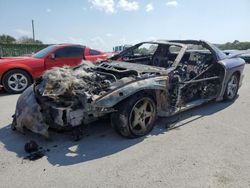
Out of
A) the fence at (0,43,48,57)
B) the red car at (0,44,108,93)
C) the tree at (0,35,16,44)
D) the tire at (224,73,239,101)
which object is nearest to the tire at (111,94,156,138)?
the tire at (224,73,239,101)

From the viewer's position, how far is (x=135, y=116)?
4.41m

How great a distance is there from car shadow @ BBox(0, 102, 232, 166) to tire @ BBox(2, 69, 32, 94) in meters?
3.49

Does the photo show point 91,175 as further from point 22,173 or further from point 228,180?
point 228,180

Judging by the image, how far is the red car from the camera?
8.23 metres

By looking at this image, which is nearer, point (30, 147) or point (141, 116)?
point (30, 147)

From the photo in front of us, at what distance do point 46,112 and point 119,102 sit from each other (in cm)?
115

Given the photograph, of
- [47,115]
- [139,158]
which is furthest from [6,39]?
[139,158]

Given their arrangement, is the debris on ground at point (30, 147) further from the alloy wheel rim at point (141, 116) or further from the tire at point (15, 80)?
the tire at point (15, 80)

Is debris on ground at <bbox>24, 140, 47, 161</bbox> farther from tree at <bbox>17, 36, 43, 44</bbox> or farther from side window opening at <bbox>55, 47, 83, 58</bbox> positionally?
tree at <bbox>17, 36, 43, 44</bbox>

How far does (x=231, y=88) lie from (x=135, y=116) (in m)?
3.55

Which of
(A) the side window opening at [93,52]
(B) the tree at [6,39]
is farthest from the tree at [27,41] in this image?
(A) the side window opening at [93,52]

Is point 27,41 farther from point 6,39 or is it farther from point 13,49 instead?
point 13,49

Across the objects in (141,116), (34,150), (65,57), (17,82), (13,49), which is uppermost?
(65,57)

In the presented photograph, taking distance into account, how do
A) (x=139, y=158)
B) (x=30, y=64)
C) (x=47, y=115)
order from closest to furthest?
(x=139, y=158)
(x=47, y=115)
(x=30, y=64)
